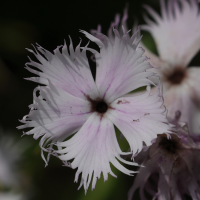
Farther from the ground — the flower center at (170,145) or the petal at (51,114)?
the petal at (51,114)

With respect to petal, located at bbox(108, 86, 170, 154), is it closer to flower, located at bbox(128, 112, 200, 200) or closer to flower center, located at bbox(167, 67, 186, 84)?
flower, located at bbox(128, 112, 200, 200)

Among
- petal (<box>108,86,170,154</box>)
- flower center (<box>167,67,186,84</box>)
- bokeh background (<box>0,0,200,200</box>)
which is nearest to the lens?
petal (<box>108,86,170,154</box>)

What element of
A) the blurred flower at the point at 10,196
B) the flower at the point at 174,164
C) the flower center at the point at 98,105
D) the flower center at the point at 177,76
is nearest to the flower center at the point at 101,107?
the flower center at the point at 98,105

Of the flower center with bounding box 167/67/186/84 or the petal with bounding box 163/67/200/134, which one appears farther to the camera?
the flower center with bounding box 167/67/186/84

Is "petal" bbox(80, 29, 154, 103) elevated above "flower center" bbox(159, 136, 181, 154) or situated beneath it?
elevated above

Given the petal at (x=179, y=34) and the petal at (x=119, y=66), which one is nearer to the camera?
the petal at (x=119, y=66)

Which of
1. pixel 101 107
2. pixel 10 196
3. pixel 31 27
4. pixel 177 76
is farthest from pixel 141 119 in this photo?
pixel 31 27

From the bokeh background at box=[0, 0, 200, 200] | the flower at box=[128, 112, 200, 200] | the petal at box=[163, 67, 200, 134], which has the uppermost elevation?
the bokeh background at box=[0, 0, 200, 200]

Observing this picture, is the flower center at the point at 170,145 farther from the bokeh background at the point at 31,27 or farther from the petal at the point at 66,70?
the bokeh background at the point at 31,27

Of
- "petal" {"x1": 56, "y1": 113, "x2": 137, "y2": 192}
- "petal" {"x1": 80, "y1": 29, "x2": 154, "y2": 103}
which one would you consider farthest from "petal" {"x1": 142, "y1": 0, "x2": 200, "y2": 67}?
"petal" {"x1": 56, "y1": 113, "x2": 137, "y2": 192}
